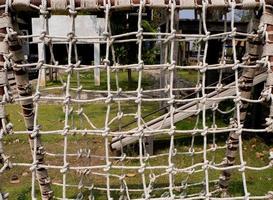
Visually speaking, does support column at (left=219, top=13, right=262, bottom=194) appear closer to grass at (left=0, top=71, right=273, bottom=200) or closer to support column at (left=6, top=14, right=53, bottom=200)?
grass at (left=0, top=71, right=273, bottom=200)

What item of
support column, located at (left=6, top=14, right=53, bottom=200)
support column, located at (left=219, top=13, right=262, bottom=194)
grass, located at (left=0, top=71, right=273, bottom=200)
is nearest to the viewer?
support column, located at (left=6, top=14, right=53, bottom=200)

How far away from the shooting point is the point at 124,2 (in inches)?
81.1

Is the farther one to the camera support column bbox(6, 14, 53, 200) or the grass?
the grass

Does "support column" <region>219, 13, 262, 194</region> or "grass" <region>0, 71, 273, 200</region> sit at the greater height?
"support column" <region>219, 13, 262, 194</region>

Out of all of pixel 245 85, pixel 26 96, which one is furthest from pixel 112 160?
pixel 245 85

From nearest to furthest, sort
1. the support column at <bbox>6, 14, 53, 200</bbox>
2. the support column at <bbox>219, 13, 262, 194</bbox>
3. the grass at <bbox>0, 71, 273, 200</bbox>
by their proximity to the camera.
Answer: the support column at <bbox>6, 14, 53, 200</bbox> < the support column at <bbox>219, 13, 262, 194</bbox> < the grass at <bbox>0, 71, 273, 200</bbox>

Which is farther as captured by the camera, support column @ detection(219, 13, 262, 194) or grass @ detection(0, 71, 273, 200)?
grass @ detection(0, 71, 273, 200)

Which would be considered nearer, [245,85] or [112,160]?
[245,85]

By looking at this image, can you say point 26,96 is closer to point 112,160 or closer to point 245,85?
point 245,85

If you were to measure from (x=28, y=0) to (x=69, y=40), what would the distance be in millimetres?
282

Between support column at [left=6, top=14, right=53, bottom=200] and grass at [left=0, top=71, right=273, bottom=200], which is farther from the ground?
support column at [left=6, top=14, right=53, bottom=200]

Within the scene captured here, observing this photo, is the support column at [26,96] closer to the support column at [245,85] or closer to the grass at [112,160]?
the grass at [112,160]

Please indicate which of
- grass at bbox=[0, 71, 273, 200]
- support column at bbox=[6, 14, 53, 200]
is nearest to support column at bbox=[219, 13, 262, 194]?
grass at bbox=[0, 71, 273, 200]

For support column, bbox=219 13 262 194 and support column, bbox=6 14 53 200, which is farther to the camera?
support column, bbox=219 13 262 194
